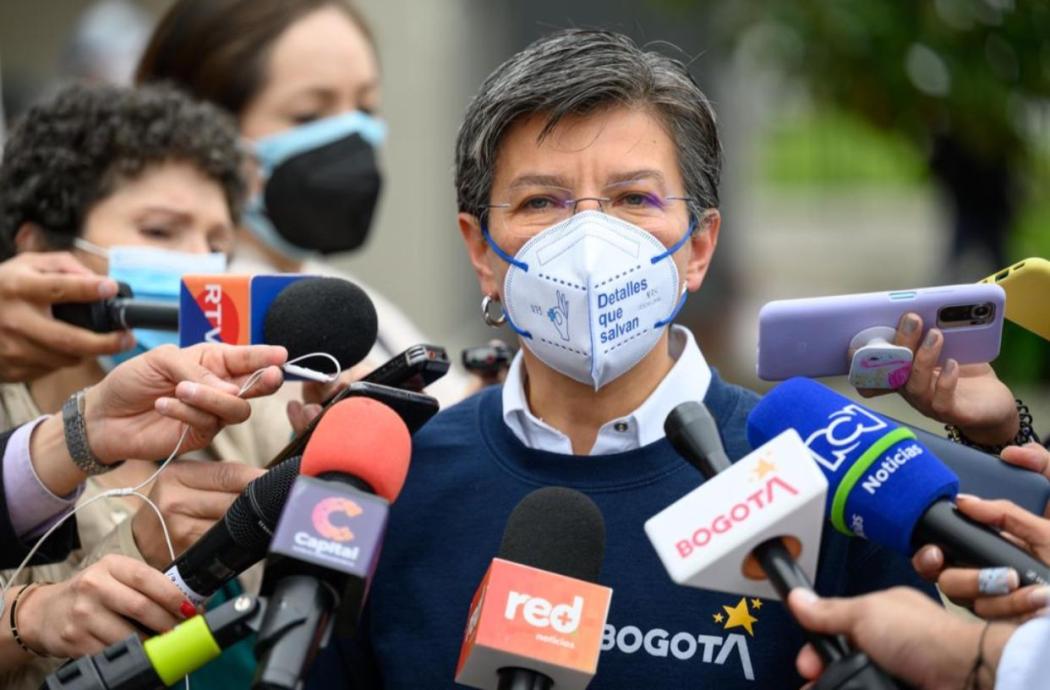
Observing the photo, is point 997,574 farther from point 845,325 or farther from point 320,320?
point 320,320

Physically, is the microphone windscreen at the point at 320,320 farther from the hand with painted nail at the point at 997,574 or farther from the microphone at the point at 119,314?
the hand with painted nail at the point at 997,574

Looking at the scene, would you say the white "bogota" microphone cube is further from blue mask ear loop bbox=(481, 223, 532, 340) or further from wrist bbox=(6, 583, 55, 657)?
wrist bbox=(6, 583, 55, 657)

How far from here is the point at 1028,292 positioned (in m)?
2.52

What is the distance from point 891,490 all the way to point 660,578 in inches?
22.2

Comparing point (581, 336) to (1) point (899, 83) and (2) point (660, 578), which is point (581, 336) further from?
(1) point (899, 83)

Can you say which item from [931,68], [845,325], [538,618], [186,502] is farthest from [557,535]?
[931,68]

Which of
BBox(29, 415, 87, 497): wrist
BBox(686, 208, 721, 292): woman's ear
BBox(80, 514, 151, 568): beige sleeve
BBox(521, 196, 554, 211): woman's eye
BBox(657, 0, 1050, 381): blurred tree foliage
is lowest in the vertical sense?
BBox(657, 0, 1050, 381): blurred tree foliage

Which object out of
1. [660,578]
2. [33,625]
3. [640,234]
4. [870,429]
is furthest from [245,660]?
[870,429]

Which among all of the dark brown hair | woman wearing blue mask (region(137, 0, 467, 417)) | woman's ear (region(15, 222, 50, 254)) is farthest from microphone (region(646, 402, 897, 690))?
the dark brown hair

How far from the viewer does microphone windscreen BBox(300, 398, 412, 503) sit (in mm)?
2020

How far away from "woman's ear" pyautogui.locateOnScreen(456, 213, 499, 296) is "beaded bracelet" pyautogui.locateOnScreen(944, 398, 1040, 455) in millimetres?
886

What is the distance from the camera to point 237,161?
3.56m

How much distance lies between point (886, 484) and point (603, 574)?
0.62m

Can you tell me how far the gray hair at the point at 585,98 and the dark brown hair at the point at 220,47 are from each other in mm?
1610
